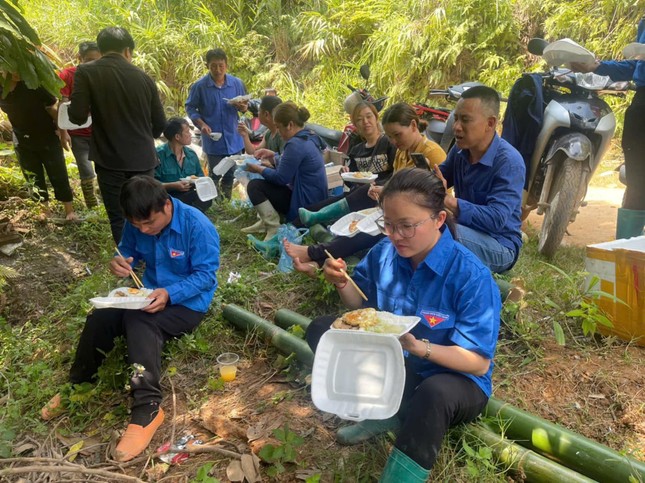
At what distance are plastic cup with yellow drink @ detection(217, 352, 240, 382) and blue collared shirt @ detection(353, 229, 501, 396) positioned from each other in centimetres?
108

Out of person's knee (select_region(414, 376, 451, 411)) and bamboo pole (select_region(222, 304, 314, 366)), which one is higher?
person's knee (select_region(414, 376, 451, 411))

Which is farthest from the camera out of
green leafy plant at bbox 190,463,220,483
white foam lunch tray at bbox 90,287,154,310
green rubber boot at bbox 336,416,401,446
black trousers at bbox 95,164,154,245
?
black trousers at bbox 95,164,154,245

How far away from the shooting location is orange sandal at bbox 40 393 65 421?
8.23 feet

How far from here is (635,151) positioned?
11.3 ft

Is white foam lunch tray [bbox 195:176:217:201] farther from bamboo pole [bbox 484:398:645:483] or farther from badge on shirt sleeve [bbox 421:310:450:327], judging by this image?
bamboo pole [bbox 484:398:645:483]

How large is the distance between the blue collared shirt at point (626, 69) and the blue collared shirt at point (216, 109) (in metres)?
3.66

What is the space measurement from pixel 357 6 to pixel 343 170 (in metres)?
6.17

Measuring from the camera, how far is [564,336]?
2.72 meters

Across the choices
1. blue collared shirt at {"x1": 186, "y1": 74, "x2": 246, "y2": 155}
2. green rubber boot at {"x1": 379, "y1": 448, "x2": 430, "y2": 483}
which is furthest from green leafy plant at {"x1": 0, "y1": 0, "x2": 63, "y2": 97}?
blue collared shirt at {"x1": 186, "y1": 74, "x2": 246, "y2": 155}

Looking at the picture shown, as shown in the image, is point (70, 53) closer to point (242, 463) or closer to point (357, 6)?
point (357, 6)

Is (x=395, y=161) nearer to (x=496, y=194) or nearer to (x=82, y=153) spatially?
(x=496, y=194)

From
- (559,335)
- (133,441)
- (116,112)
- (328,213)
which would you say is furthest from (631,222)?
(116,112)

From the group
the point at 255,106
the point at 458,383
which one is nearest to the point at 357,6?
the point at 255,106

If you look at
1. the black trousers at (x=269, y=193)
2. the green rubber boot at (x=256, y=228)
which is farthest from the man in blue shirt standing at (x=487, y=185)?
the green rubber boot at (x=256, y=228)
